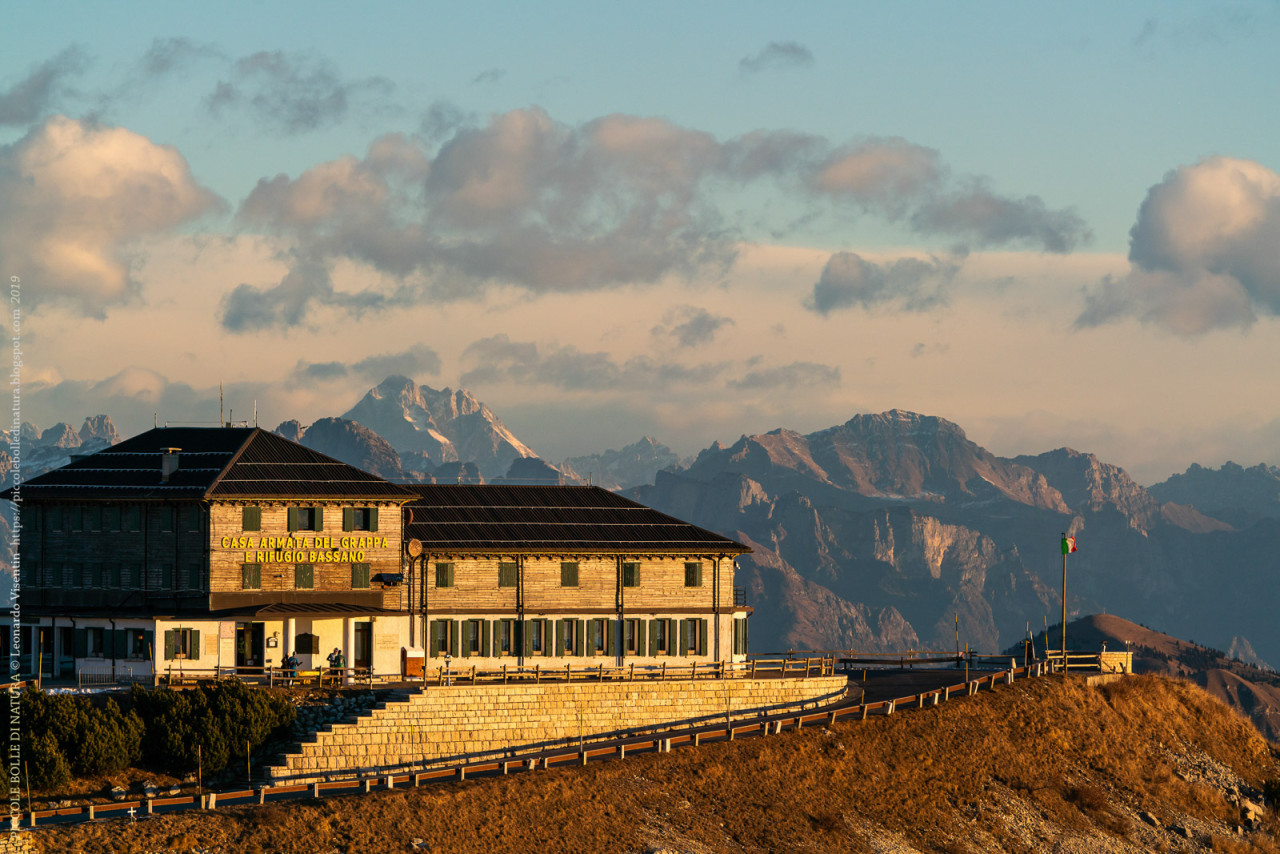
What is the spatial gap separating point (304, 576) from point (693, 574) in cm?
2209

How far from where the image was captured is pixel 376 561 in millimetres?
81688

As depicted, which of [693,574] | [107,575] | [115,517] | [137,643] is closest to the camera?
[137,643]

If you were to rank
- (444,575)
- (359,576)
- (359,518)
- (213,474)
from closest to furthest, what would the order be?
(213,474), (359,576), (359,518), (444,575)

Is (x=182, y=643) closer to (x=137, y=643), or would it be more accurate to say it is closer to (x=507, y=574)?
(x=137, y=643)

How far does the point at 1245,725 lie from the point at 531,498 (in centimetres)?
4170

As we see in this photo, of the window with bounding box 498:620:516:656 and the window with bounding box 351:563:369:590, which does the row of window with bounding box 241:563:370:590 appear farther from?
the window with bounding box 498:620:516:656

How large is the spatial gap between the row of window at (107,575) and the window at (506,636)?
1628cm

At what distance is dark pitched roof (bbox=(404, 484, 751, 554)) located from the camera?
8675 cm


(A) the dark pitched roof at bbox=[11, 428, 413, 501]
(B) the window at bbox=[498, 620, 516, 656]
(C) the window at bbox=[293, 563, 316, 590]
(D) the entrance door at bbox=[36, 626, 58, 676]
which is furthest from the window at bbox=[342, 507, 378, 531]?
(D) the entrance door at bbox=[36, 626, 58, 676]

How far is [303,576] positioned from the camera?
3130 inches

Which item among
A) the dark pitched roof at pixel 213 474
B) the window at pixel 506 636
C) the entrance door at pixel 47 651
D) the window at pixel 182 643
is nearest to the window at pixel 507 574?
the window at pixel 506 636

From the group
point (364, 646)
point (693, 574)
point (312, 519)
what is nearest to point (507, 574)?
point (364, 646)

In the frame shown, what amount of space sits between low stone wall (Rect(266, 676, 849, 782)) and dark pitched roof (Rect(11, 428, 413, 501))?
48.9 feet

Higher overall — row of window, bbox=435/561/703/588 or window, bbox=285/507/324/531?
window, bbox=285/507/324/531
